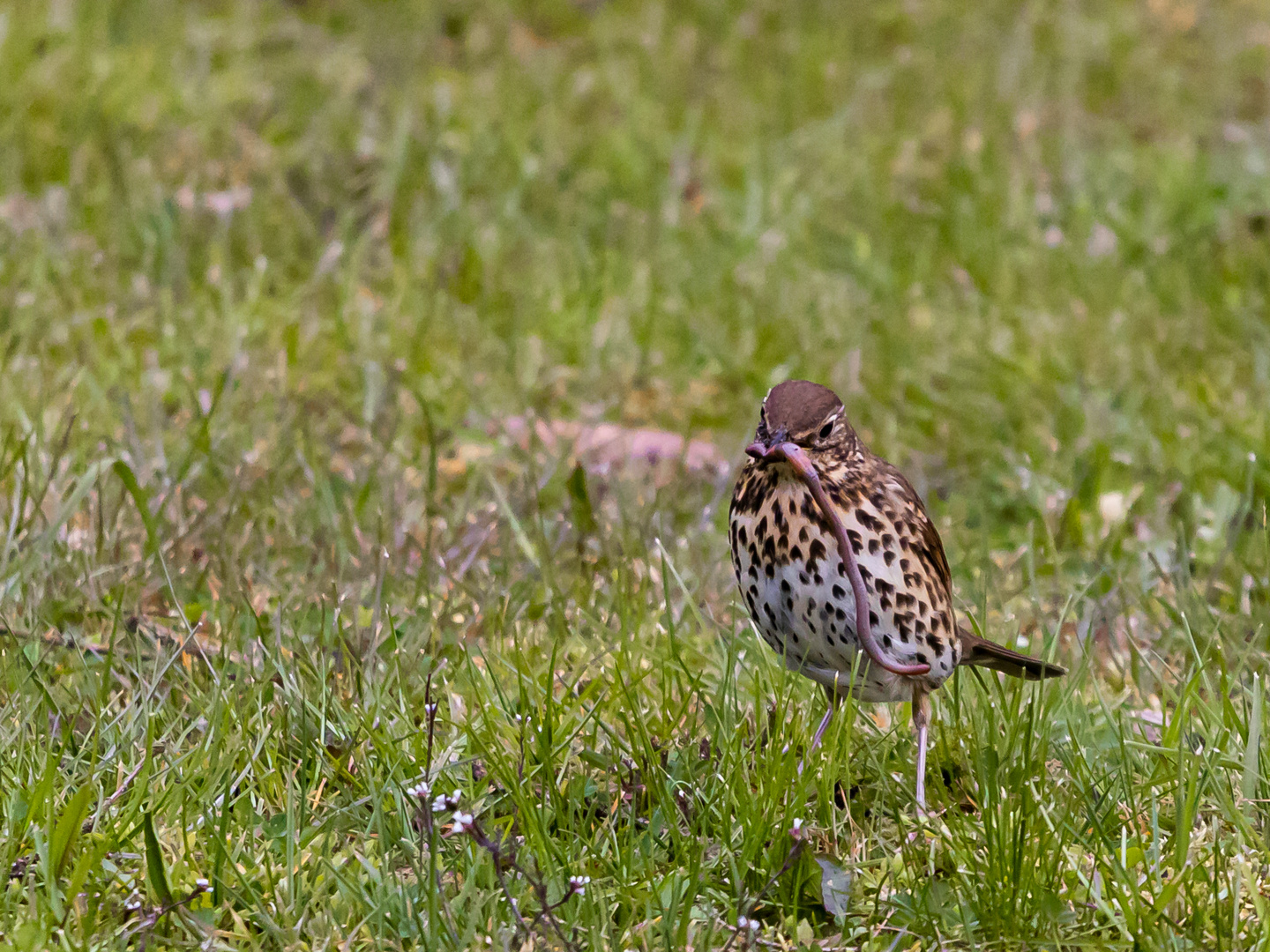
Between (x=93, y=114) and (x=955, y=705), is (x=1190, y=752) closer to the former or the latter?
(x=955, y=705)

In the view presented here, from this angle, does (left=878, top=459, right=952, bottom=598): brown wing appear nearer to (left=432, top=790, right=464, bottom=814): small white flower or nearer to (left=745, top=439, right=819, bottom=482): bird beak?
(left=745, top=439, right=819, bottom=482): bird beak

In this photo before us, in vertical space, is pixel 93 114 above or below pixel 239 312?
above

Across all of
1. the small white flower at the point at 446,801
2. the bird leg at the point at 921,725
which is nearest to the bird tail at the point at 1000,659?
the bird leg at the point at 921,725

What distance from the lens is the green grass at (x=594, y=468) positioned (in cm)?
298

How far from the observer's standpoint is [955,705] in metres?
3.38

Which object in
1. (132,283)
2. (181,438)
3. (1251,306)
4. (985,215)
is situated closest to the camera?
(181,438)

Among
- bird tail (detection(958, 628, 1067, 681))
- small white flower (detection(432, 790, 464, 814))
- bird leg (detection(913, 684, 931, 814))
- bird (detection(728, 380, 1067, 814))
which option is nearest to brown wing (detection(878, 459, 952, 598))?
bird (detection(728, 380, 1067, 814))

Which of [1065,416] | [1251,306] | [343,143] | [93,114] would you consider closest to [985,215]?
[1251,306]

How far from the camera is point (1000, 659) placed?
11.4 ft

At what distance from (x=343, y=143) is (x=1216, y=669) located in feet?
15.9

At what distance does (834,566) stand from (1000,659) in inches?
21.7

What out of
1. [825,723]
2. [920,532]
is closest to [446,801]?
[825,723]

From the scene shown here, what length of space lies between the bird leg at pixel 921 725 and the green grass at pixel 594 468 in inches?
3.0

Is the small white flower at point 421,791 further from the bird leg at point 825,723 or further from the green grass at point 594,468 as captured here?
the bird leg at point 825,723
